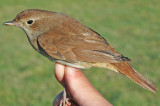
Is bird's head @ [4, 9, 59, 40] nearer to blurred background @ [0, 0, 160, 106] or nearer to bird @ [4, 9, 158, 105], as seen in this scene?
bird @ [4, 9, 158, 105]

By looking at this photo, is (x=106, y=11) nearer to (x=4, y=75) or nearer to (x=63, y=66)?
(x=4, y=75)

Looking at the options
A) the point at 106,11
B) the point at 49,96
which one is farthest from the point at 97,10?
the point at 49,96

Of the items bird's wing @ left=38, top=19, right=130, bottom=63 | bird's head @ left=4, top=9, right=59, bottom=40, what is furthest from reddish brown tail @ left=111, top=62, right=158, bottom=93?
bird's head @ left=4, top=9, right=59, bottom=40

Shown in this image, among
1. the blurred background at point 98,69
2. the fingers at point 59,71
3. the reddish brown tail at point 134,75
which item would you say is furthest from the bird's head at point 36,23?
the blurred background at point 98,69

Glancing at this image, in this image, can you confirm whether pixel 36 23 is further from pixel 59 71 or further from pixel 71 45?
pixel 59 71

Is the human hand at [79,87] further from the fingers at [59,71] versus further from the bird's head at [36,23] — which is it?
the bird's head at [36,23]
